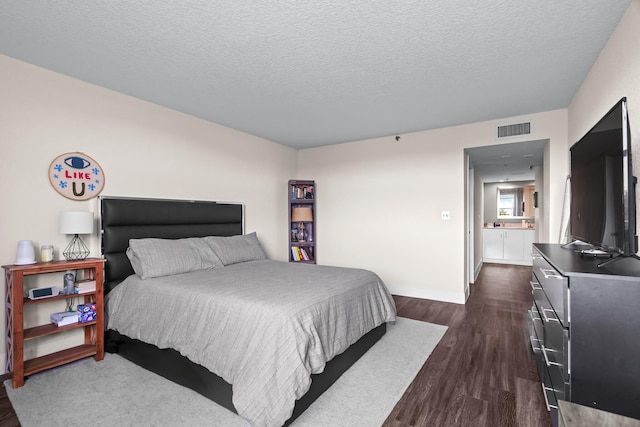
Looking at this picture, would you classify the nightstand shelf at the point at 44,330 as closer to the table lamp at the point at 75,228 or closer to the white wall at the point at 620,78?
the table lamp at the point at 75,228

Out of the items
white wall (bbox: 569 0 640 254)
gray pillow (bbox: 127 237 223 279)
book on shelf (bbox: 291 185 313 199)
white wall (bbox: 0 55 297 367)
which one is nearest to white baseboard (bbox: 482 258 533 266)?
book on shelf (bbox: 291 185 313 199)

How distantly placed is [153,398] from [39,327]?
1.23m

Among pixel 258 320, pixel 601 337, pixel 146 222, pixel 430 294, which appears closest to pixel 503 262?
pixel 430 294

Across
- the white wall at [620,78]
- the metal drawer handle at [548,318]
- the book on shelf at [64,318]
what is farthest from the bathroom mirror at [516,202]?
the book on shelf at [64,318]

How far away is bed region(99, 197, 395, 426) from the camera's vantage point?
1770 millimetres

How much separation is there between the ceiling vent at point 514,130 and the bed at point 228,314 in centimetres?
261

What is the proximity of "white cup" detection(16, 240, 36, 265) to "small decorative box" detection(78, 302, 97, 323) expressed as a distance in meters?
0.52

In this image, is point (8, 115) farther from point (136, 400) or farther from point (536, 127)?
point (536, 127)

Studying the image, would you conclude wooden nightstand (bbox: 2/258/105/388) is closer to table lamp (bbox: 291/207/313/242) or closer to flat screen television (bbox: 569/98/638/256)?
table lamp (bbox: 291/207/313/242)

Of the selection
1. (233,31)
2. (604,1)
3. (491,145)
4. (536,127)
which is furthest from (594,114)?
(233,31)

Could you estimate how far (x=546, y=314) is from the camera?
1854 millimetres

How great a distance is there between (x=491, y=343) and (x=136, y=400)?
2998mm

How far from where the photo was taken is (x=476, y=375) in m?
2.31

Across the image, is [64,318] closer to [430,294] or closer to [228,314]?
[228,314]
